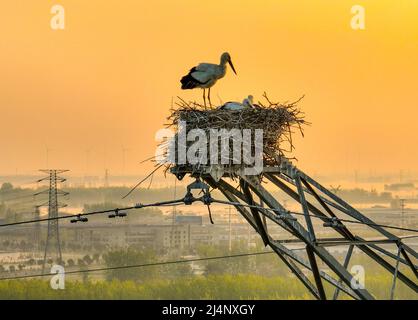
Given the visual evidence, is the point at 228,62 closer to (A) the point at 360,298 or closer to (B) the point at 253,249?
(A) the point at 360,298

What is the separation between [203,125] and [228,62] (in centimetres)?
238

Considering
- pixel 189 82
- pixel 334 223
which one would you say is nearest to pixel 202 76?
pixel 189 82

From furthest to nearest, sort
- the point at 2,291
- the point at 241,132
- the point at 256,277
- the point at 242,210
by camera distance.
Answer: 1. the point at 256,277
2. the point at 2,291
3. the point at 242,210
4. the point at 241,132

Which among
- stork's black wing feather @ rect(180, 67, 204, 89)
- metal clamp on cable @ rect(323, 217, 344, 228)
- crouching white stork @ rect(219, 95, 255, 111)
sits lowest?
metal clamp on cable @ rect(323, 217, 344, 228)

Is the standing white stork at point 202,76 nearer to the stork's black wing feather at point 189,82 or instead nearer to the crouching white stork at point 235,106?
the stork's black wing feather at point 189,82

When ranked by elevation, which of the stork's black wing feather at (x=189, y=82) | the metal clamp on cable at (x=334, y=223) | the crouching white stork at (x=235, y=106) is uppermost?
the stork's black wing feather at (x=189, y=82)

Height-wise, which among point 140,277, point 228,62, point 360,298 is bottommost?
point 140,277

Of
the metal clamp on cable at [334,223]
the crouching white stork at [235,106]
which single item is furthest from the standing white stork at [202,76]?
the metal clamp on cable at [334,223]

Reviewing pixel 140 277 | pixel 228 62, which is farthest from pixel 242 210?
pixel 140 277

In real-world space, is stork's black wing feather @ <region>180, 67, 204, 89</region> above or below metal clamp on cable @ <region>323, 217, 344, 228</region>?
above

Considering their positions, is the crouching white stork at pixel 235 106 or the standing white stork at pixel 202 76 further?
the standing white stork at pixel 202 76

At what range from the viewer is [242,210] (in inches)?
717

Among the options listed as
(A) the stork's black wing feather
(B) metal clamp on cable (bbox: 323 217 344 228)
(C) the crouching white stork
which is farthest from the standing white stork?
(B) metal clamp on cable (bbox: 323 217 344 228)

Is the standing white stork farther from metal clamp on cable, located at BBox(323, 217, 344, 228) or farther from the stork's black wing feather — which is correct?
metal clamp on cable, located at BBox(323, 217, 344, 228)
